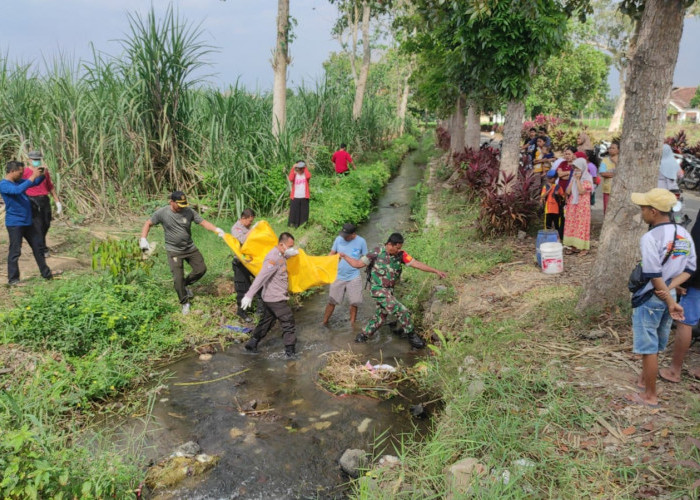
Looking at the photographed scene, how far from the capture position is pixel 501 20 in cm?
786

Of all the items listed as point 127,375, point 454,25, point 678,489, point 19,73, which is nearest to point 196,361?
point 127,375

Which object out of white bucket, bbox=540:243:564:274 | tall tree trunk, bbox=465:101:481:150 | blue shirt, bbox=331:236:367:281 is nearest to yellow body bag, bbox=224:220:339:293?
blue shirt, bbox=331:236:367:281

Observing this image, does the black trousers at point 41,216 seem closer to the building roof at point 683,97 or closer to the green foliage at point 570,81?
the green foliage at point 570,81

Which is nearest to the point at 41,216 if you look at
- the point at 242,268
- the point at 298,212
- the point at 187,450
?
the point at 242,268

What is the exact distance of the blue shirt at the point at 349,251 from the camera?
6.26m

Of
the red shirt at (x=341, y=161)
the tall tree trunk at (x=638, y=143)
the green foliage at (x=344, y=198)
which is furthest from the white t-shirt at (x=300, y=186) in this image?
the tall tree trunk at (x=638, y=143)

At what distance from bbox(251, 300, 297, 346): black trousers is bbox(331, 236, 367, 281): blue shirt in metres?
0.99

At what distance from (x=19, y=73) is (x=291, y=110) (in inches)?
273

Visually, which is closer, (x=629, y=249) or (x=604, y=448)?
(x=604, y=448)

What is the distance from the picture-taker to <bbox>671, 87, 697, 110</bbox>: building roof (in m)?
69.9

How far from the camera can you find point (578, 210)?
24.0ft

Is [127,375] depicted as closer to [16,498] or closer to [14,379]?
[14,379]

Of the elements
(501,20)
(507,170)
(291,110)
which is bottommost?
(507,170)

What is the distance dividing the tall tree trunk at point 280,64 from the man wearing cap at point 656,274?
888cm
